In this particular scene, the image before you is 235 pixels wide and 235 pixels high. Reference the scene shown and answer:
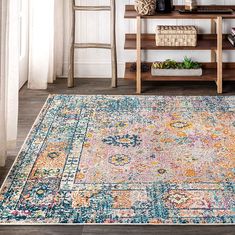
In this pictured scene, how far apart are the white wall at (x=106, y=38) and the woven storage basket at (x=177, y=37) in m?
0.44

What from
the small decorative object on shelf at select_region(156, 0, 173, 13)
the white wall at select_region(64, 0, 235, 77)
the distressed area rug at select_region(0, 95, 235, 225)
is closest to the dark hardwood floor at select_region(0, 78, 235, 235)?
the distressed area rug at select_region(0, 95, 235, 225)

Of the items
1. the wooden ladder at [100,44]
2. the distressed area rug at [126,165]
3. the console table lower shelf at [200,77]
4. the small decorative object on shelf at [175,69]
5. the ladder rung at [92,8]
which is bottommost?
the distressed area rug at [126,165]

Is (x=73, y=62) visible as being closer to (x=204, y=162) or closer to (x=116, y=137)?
(x=116, y=137)

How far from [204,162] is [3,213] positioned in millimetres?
1243

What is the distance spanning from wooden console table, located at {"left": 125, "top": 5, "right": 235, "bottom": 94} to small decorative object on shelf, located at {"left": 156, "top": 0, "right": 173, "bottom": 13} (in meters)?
0.06

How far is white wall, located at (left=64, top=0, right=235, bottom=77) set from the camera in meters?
5.45

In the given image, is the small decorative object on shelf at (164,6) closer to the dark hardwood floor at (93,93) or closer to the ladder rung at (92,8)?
the ladder rung at (92,8)

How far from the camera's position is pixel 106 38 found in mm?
5539

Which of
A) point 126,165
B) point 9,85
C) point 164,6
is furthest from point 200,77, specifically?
point 9,85

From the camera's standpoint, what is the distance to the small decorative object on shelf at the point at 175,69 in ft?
16.7

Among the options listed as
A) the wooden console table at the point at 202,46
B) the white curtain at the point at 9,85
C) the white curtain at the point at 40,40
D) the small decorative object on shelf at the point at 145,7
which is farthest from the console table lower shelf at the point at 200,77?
the white curtain at the point at 9,85

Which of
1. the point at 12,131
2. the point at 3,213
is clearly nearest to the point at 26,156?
Answer: the point at 12,131

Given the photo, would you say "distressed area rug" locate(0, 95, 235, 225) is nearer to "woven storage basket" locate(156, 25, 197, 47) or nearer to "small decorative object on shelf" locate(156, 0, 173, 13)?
"woven storage basket" locate(156, 25, 197, 47)

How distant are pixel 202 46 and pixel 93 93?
993mm
